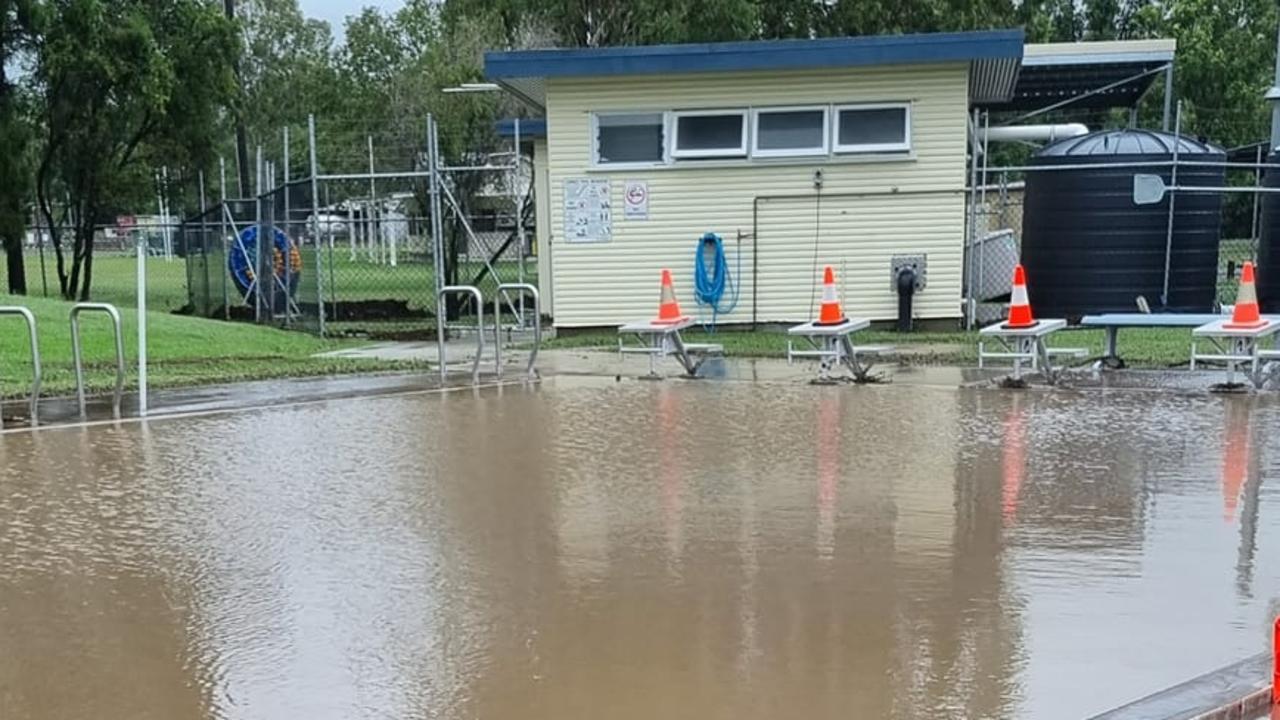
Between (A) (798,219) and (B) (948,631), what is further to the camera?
(A) (798,219)

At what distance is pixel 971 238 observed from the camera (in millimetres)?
14461

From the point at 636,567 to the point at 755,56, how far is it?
10694 mm

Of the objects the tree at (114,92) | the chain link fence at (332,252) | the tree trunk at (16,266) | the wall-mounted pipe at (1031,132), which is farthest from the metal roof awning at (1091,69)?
the tree trunk at (16,266)

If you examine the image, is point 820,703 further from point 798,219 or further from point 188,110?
point 188,110

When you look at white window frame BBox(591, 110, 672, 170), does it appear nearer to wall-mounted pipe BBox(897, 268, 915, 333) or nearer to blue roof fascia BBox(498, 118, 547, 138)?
blue roof fascia BBox(498, 118, 547, 138)

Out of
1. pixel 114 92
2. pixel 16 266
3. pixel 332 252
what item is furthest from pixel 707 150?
pixel 16 266

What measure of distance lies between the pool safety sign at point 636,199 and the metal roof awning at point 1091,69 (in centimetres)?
580

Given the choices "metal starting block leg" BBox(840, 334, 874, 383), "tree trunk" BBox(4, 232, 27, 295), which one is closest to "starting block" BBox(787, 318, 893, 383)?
"metal starting block leg" BBox(840, 334, 874, 383)

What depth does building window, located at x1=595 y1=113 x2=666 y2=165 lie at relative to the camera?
49.2ft

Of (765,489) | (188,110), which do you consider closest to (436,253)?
(765,489)

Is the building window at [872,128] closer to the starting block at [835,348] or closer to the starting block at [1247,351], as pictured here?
the starting block at [835,348]

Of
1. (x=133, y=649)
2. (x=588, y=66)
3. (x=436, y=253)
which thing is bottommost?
Answer: (x=133, y=649)

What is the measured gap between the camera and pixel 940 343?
1322 cm

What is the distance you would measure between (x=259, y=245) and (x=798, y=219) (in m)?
8.81
